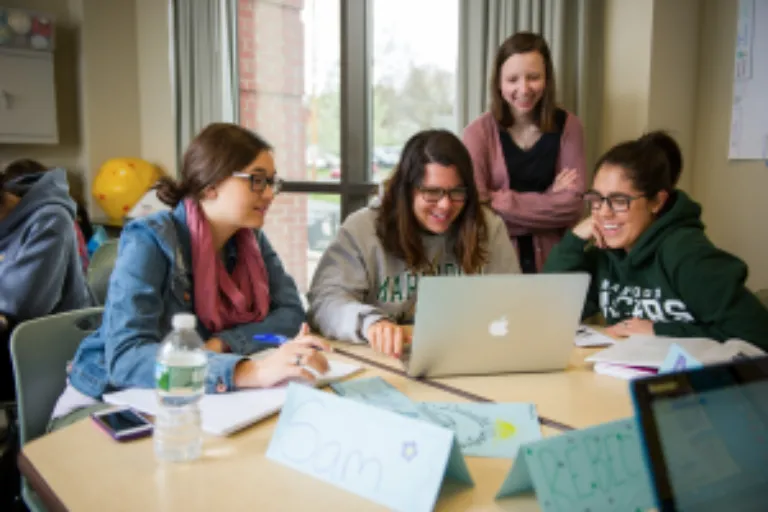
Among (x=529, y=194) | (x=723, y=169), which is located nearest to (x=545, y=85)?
(x=529, y=194)

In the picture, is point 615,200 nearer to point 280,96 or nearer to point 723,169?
point 723,169

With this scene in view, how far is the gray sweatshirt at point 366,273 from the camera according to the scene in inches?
66.0

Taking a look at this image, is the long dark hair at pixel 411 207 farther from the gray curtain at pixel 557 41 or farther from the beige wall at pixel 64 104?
the beige wall at pixel 64 104

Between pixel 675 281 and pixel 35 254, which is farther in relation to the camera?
pixel 35 254

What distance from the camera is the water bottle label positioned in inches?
37.9

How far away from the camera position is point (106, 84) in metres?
4.37

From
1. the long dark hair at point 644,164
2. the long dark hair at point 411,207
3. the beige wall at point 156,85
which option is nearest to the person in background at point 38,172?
the beige wall at point 156,85

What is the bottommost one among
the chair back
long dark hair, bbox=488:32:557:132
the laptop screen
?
the chair back

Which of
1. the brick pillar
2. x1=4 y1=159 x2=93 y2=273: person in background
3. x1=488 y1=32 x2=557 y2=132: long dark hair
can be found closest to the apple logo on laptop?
x1=488 y1=32 x2=557 y2=132: long dark hair

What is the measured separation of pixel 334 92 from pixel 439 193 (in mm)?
2113

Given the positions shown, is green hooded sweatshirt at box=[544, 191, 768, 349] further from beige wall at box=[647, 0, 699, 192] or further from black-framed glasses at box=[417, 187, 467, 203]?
beige wall at box=[647, 0, 699, 192]

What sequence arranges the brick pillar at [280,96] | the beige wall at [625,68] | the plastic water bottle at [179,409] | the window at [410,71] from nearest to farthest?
the plastic water bottle at [179,409]
the beige wall at [625,68]
the window at [410,71]
the brick pillar at [280,96]

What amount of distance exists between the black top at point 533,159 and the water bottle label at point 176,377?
1559 millimetres

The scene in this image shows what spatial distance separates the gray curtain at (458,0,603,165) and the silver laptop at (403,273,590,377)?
154 centimetres
